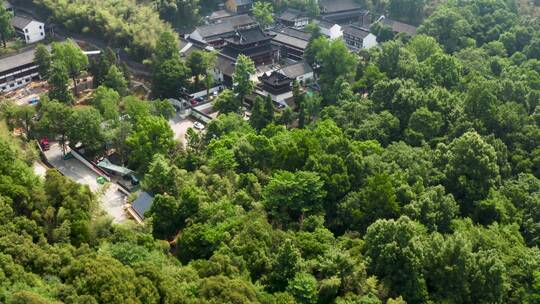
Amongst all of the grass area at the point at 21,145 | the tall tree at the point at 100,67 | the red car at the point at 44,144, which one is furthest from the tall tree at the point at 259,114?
the grass area at the point at 21,145


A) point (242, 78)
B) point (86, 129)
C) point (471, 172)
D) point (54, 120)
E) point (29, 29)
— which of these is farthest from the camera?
point (29, 29)

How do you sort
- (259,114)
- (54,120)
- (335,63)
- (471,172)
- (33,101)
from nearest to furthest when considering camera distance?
(471,172) → (54,120) → (259,114) → (33,101) → (335,63)

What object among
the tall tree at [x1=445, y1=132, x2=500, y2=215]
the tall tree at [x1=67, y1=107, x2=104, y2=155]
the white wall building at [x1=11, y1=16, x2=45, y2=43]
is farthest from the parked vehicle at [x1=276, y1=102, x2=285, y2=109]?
the white wall building at [x1=11, y1=16, x2=45, y2=43]

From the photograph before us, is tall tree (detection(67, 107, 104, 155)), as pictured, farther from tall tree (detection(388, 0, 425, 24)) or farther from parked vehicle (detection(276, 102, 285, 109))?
tall tree (detection(388, 0, 425, 24))

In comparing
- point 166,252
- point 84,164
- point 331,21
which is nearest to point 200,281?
point 166,252

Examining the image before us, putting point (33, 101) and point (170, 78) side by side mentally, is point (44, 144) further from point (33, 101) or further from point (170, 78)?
point (170, 78)

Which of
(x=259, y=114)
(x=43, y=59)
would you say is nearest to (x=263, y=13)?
(x=259, y=114)
